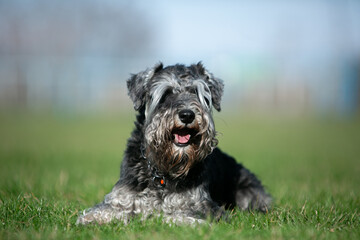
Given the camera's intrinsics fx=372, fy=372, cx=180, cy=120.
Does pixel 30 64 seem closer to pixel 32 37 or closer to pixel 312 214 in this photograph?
pixel 32 37

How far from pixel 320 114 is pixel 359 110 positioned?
4050 mm

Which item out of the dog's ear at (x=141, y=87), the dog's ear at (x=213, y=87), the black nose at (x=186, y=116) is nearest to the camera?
the black nose at (x=186, y=116)

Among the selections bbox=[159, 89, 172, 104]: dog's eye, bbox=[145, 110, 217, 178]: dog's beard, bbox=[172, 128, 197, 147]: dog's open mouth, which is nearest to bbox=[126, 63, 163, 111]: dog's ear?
bbox=[159, 89, 172, 104]: dog's eye

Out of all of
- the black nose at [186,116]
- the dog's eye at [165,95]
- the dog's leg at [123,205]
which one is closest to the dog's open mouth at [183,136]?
the black nose at [186,116]

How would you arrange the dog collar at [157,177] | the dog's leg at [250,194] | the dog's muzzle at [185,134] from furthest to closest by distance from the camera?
the dog's leg at [250,194] < the dog collar at [157,177] < the dog's muzzle at [185,134]

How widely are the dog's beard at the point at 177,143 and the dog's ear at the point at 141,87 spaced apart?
50cm

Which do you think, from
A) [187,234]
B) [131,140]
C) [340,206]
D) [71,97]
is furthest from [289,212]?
[71,97]

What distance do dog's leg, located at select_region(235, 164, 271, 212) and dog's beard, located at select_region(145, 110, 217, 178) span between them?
1.56 meters

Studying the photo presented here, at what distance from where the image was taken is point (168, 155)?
5.02 meters

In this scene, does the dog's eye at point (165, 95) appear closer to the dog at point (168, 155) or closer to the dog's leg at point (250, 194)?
the dog at point (168, 155)

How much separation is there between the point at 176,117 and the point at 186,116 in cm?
13

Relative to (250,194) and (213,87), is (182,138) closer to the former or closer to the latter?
(213,87)

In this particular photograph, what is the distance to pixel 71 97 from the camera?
1598 inches

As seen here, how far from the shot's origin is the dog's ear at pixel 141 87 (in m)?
5.44
